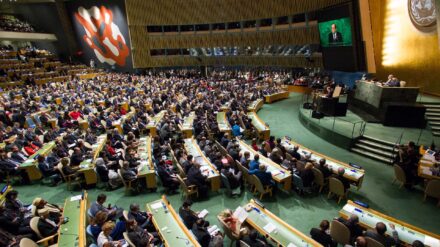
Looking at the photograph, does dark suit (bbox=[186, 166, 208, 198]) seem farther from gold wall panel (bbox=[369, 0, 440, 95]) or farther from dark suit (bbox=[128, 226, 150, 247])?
gold wall panel (bbox=[369, 0, 440, 95])

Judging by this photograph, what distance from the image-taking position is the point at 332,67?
17234mm

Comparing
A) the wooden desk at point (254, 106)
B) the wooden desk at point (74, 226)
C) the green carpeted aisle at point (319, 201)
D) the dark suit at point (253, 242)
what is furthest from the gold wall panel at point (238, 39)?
the wooden desk at point (74, 226)

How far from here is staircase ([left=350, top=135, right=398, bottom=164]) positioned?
9.38 m

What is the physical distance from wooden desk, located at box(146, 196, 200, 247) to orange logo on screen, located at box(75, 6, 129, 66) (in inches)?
1170

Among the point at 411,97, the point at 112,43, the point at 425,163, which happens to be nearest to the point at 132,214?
the point at 425,163

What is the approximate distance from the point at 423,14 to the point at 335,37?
15.1ft

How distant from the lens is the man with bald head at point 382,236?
14.8 ft

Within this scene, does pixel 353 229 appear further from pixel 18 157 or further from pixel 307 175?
pixel 18 157

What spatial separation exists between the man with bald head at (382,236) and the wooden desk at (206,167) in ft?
13.5

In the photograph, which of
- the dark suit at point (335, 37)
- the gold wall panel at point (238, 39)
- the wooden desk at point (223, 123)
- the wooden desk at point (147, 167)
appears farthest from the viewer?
the gold wall panel at point (238, 39)

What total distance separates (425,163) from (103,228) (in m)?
8.55

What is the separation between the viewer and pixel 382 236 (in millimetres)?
4539

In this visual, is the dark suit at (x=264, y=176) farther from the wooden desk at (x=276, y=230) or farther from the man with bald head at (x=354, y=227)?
the man with bald head at (x=354, y=227)

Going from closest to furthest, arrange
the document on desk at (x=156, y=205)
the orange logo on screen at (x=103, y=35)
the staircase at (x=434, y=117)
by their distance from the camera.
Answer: the document on desk at (x=156, y=205)
the staircase at (x=434, y=117)
the orange logo on screen at (x=103, y=35)
